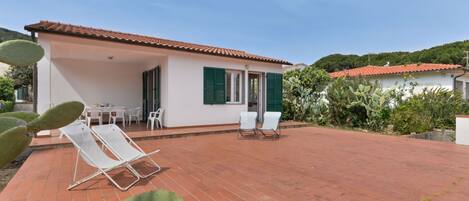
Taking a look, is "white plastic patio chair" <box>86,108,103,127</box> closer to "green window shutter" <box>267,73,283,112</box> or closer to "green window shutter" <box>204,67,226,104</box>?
"green window shutter" <box>204,67,226,104</box>

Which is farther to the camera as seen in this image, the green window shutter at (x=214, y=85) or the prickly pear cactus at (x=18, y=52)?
the green window shutter at (x=214, y=85)

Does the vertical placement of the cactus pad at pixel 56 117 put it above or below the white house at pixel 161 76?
below

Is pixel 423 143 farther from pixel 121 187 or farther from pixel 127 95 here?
pixel 127 95

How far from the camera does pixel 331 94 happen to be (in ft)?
45.8

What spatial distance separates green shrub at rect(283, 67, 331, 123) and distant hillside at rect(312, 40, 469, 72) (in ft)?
64.2

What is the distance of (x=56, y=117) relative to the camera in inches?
32.6

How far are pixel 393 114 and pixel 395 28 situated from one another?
42.5 ft

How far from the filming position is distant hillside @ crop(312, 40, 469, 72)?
94.0 feet

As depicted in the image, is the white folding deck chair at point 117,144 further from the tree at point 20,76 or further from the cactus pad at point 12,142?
the tree at point 20,76

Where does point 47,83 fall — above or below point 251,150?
above

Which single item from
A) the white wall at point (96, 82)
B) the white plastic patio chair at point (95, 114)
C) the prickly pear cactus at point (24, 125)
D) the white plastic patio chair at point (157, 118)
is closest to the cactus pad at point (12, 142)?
the prickly pear cactus at point (24, 125)

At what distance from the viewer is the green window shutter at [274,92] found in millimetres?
14312

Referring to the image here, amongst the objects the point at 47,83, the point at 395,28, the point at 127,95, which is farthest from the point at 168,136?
the point at 395,28

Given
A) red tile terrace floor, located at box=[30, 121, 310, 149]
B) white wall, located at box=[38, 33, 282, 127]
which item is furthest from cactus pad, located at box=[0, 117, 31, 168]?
white wall, located at box=[38, 33, 282, 127]
